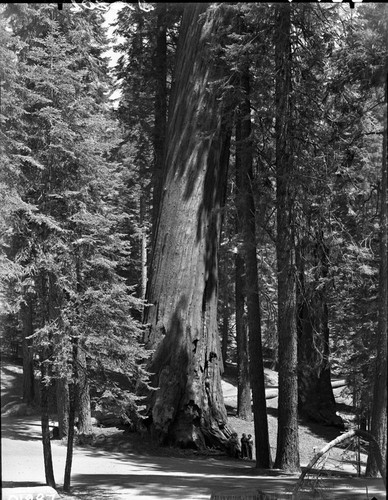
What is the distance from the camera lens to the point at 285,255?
14727 millimetres

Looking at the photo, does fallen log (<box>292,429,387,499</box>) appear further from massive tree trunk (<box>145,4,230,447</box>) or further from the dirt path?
massive tree trunk (<box>145,4,230,447</box>)

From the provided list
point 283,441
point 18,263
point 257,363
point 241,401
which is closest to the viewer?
point 18,263

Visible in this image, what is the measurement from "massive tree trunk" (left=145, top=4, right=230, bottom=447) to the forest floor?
35.0 inches

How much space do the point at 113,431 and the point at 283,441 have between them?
16.9 ft

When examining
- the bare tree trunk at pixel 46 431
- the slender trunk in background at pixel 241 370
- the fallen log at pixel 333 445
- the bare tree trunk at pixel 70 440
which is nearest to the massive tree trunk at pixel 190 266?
the slender trunk in background at pixel 241 370

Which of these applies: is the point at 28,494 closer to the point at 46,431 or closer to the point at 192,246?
the point at 46,431

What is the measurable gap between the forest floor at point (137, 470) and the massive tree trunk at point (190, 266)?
0.89 metres

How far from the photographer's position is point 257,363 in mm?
16156

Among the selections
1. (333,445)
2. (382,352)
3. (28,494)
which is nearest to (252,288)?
(382,352)

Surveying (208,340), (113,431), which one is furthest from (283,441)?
(113,431)

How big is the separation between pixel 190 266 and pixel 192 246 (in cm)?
47

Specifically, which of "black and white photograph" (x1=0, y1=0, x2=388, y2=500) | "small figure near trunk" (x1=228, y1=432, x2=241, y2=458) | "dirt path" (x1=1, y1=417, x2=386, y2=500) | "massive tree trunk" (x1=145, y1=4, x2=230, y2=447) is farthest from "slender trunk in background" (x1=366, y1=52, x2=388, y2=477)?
"massive tree trunk" (x1=145, y1=4, x2=230, y2=447)

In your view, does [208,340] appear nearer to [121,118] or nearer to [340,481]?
[340,481]

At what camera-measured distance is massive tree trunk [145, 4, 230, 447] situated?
55.3ft
